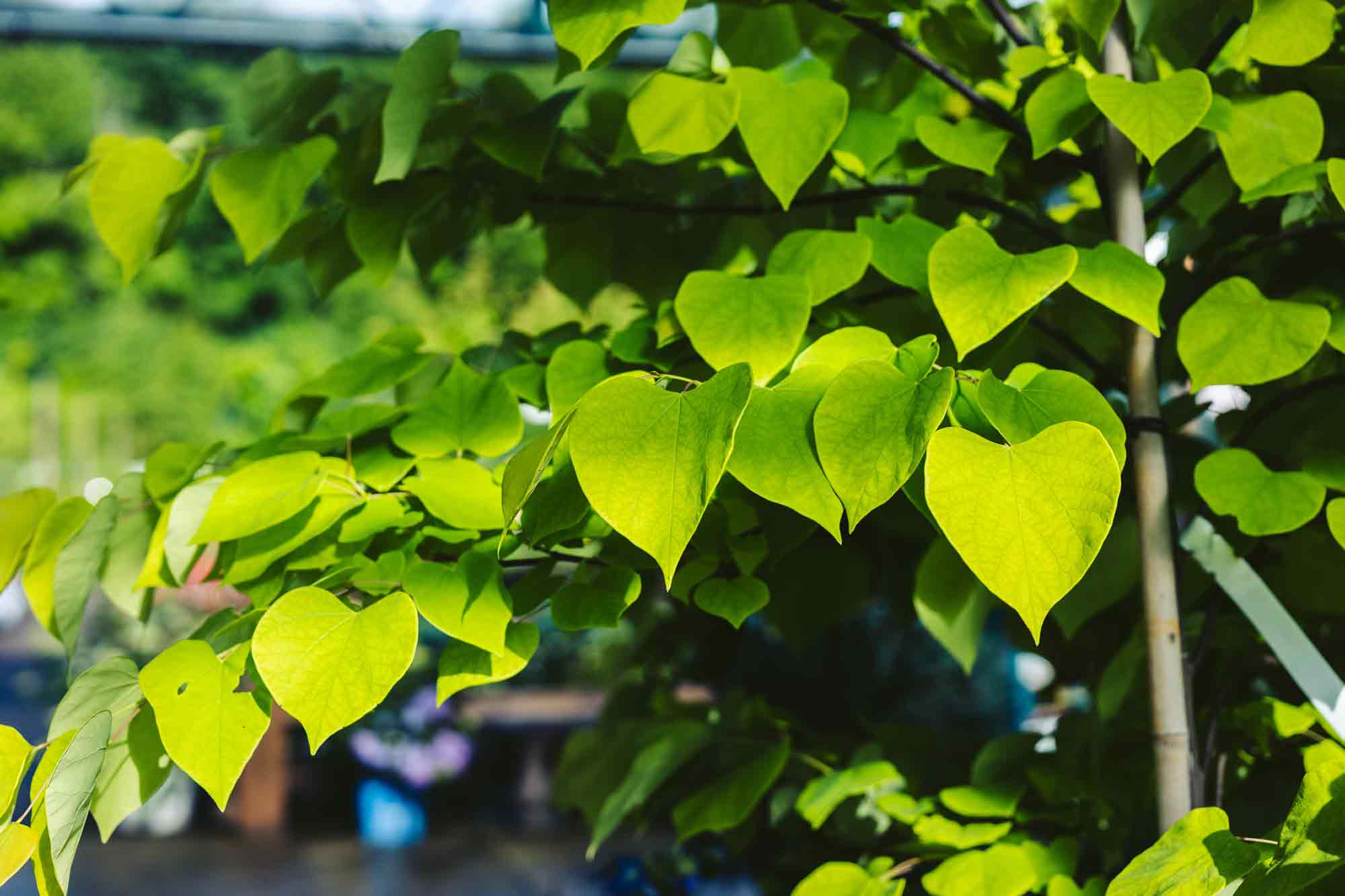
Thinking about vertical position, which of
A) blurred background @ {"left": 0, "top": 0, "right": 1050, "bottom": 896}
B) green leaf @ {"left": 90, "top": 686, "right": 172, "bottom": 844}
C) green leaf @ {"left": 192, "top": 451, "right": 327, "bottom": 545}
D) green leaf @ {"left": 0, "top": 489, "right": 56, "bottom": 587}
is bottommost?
blurred background @ {"left": 0, "top": 0, "right": 1050, "bottom": 896}

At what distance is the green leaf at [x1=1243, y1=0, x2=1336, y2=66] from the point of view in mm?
439

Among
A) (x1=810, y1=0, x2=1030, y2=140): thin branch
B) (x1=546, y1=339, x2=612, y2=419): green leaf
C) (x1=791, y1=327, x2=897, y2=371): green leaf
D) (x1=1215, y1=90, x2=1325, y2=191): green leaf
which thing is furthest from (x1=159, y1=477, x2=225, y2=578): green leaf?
(x1=1215, y1=90, x2=1325, y2=191): green leaf

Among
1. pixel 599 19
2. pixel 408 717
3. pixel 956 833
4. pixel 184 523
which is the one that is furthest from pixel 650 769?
pixel 408 717

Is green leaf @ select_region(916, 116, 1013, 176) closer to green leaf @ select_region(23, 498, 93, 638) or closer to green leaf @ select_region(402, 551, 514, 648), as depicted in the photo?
green leaf @ select_region(402, 551, 514, 648)

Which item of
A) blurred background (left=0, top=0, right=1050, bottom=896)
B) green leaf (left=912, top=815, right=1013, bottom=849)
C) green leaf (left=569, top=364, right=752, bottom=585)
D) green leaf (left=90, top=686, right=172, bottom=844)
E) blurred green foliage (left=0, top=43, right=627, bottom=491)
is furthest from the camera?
blurred green foliage (left=0, top=43, right=627, bottom=491)

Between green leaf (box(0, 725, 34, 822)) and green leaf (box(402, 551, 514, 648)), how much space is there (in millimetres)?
134

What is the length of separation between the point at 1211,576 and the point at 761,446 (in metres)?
0.33

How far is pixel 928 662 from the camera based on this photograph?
49.8 inches

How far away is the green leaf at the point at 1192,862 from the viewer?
0.36 meters

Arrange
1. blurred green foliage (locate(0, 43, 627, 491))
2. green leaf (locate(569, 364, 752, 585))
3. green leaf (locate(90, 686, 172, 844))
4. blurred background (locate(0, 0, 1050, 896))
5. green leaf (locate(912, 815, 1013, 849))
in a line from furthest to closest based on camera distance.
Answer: blurred green foliage (locate(0, 43, 627, 491))
blurred background (locate(0, 0, 1050, 896))
green leaf (locate(912, 815, 1013, 849))
green leaf (locate(90, 686, 172, 844))
green leaf (locate(569, 364, 752, 585))

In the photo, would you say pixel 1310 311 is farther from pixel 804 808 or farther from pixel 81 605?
pixel 81 605

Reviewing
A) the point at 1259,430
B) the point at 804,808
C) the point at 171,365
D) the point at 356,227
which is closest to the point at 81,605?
the point at 356,227

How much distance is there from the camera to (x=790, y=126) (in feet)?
1.47

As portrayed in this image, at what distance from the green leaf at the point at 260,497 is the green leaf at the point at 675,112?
0.63 feet
